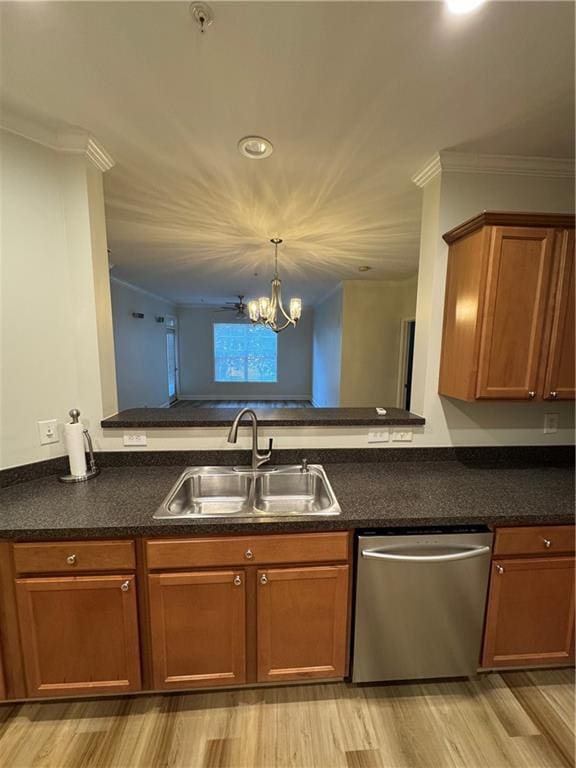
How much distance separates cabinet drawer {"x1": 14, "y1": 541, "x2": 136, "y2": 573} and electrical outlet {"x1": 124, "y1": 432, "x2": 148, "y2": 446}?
0.63m

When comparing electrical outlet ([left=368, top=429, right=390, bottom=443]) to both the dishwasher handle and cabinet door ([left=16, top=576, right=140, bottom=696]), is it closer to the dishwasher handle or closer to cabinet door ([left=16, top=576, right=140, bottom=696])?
the dishwasher handle

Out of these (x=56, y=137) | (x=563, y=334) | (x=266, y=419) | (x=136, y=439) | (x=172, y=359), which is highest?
(x=56, y=137)

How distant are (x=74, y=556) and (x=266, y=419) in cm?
107

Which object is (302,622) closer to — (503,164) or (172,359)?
(503,164)

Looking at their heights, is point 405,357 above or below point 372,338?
below

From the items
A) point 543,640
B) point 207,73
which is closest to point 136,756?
point 543,640

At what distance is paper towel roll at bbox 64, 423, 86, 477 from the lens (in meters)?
1.66

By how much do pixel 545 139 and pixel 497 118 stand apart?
369 mm

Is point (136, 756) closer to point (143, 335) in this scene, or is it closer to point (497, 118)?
point (497, 118)

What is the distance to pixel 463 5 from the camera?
101 cm

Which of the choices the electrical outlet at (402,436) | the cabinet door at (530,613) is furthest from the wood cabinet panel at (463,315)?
the cabinet door at (530,613)

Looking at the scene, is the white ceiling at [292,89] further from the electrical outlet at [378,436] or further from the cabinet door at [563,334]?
the electrical outlet at [378,436]

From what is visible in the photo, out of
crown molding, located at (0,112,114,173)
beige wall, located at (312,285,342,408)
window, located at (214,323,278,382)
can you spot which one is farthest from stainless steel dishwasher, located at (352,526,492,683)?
window, located at (214,323,278,382)

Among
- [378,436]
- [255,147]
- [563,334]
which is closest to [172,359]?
[255,147]
